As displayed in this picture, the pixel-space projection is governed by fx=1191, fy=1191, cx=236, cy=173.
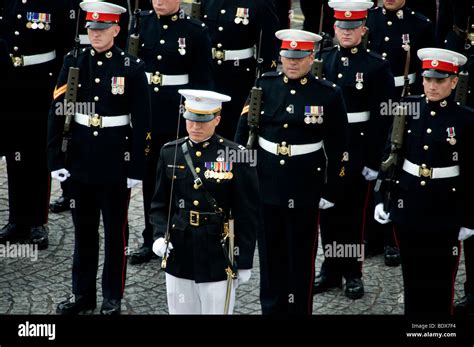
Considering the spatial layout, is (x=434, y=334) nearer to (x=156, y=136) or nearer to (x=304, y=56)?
(x=304, y=56)

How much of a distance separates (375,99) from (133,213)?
3308 mm

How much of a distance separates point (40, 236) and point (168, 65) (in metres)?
2.18

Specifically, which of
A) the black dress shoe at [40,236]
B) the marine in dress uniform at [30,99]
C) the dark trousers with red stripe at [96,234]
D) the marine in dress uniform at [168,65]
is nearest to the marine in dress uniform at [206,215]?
the dark trousers with red stripe at [96,234]

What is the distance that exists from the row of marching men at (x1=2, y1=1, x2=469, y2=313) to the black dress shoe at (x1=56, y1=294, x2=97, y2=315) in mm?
19

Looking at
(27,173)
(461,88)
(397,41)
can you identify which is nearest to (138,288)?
(27,173)

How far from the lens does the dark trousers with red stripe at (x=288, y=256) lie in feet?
32.9

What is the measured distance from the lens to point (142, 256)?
11.7m

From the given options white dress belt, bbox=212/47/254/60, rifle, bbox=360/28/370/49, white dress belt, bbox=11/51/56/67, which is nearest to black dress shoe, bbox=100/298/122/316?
white dress belt, bbox=11/51/56/67

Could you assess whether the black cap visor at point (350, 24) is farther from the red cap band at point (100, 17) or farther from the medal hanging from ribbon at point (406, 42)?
the red cap band at point (100, 17)

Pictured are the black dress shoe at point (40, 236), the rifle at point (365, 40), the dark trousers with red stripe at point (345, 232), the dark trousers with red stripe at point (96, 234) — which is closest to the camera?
the dark trousers with red stripe at point (96, 234)

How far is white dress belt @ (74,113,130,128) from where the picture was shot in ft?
33.9

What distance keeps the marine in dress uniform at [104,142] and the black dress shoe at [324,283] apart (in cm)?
187

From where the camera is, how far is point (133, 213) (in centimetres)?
1291

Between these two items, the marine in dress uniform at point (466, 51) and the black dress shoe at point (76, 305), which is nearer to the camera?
the black dress shoe at point (76, 305)
